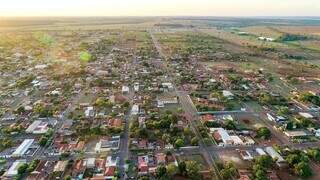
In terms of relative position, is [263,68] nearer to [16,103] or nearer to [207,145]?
[207,145]

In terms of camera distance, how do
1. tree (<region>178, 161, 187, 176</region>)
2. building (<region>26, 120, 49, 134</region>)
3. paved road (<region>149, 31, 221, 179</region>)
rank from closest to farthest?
tree (<region>178, 161, 187, 176</region>), paved road (<region>149, 31, 221, 179</region>), building (<region>26, 120, 49, 134</region>)

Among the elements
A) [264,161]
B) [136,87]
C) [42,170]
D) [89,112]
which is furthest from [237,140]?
[136,87]

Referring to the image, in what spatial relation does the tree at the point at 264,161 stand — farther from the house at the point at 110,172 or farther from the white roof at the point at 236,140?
the house at the point at 110,172

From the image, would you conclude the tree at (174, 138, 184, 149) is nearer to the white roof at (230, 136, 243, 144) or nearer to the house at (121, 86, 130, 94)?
the white roof at (230, 136, 243, 144)

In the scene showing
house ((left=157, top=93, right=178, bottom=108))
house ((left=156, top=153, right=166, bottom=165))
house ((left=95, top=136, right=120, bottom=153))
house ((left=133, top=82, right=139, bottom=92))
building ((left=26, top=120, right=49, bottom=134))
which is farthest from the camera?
house ((left=133, top=82, right=139, bottom=92))

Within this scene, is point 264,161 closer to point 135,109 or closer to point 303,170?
point 303,170

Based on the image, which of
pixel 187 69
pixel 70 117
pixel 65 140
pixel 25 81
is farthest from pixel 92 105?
pixel 187 69

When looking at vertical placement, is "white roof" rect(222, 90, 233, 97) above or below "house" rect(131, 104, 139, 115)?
below

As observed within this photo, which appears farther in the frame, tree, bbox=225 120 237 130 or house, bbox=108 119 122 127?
house, bbox=108 119 122 127

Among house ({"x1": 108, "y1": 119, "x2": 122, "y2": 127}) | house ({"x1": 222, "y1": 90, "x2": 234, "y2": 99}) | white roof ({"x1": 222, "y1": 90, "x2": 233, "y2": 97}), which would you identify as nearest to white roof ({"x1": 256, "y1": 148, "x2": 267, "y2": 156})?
house ({"x1": 108, "y1": 119, "x2": 122, "y2": 127})
